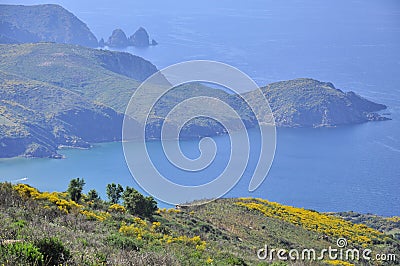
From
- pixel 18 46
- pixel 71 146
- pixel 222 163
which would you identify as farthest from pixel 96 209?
pixel 18 46

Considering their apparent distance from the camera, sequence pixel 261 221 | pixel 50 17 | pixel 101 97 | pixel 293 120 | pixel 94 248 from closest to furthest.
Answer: pixel 94 248, pixel 261 221, pixel 293 120, pixel 101 97, pixel 50 17

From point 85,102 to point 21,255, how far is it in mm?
89780

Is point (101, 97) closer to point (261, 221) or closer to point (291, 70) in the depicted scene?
point (291, 70)

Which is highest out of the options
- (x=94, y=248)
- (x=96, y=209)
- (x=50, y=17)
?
(x=50, y=17)

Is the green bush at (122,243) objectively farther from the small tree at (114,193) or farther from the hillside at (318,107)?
the hillside at (318,107)

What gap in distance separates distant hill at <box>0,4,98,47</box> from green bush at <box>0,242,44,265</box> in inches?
6131

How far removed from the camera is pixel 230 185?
11.8 meters

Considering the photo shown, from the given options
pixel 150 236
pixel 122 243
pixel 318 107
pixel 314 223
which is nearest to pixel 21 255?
pixel 122 243

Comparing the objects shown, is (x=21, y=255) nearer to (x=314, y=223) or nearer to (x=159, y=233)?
(x=159, y=233)

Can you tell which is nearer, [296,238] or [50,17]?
[296,238]

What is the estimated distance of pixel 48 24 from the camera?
16325 centimetres

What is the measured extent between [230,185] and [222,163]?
51369 mm

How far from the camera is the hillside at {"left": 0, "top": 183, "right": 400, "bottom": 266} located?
22.1ft

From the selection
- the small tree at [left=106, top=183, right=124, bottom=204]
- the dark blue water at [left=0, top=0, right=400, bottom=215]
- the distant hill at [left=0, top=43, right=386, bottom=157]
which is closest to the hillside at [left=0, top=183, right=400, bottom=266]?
the small tree at [left=106, top=183, right=124, bottom=204]
